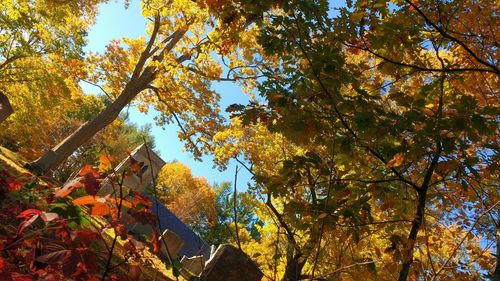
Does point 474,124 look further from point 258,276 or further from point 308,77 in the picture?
point 258,276

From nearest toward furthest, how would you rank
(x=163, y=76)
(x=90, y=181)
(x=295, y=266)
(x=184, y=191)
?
(x=90, y=181), (x=295, y=266), (x=163, y=76), (x=184, y=191)

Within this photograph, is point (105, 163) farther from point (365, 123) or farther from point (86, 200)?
point (365, 123)

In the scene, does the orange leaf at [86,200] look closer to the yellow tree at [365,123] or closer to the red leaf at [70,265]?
the red leaf at [70,265]

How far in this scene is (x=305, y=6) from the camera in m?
2.93

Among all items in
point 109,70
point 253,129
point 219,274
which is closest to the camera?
point 219,274

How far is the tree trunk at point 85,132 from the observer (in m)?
11.2

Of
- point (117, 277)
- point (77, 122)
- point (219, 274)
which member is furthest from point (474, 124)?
point (77, 122)

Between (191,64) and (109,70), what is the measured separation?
437cm

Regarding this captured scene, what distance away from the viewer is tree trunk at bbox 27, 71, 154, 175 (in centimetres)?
1125

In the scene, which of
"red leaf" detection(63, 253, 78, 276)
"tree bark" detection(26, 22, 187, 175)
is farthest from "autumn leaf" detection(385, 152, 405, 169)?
"tree bark" detection(26, 22, 187, 175)

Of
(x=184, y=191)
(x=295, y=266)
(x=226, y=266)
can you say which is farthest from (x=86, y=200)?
(x=184, y=191)

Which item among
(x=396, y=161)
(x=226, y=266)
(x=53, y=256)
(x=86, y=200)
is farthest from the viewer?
(x=226, y=266)

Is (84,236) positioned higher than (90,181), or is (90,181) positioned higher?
(90,181)

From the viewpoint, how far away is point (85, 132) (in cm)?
1190
